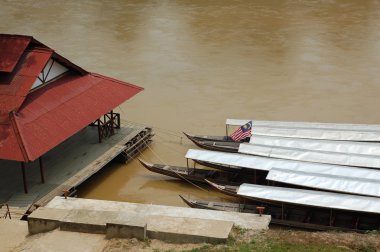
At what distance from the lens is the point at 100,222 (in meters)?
12.3

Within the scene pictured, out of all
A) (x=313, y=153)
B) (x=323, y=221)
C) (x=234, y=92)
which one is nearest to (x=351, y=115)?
(x=234, y=92)

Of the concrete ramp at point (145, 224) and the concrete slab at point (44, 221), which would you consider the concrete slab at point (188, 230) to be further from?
the concrete slab at point (44, 221)

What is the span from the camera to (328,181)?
15.5 metres

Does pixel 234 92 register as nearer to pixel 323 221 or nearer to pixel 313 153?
pixel 313 153

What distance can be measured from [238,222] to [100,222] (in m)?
3.58

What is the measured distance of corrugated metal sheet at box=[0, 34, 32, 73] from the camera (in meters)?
17.3

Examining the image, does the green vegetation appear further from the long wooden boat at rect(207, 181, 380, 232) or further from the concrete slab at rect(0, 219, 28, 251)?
the concrete slab at rect(0, 219, 28, 251)

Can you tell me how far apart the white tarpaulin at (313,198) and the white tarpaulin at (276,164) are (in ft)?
3.89

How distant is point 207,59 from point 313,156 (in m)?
18.0

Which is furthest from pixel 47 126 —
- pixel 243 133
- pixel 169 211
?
pixel 243 133

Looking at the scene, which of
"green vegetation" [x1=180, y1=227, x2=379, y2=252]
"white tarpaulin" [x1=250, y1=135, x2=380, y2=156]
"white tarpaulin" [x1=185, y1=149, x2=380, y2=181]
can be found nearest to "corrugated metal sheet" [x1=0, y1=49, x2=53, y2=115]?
"white tarpaulin" [x1=185, y1=149, x2=380, y2=181]

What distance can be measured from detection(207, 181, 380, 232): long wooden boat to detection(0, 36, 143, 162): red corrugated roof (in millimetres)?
6336

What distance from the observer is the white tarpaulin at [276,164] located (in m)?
16.0

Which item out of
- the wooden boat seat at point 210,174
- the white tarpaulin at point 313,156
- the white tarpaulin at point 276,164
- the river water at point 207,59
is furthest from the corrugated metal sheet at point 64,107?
the white tarpaulin at point 313,156
